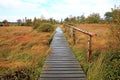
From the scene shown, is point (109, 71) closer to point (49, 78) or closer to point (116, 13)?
point (49, 78)

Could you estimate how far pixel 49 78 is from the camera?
6.07 m

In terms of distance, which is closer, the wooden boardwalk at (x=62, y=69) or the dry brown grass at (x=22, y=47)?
the wooden boardwalk at (x=62, y=69)

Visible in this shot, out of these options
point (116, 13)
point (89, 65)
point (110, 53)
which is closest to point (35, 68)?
point (89, 65)

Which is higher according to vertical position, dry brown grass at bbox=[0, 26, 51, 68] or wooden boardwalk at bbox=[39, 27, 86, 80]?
wooden boardwalk at bbox=[39, 27, 86, 80]

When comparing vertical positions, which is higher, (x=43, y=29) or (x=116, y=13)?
(x=116, y=13)

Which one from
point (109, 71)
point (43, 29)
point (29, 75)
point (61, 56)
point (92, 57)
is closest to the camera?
point (109, 71)

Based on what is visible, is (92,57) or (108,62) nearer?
(108,62)

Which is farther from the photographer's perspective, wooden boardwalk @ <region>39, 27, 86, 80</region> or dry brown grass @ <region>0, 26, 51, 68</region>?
dry brown grass @ <region>0, 26, 51, 68</region>

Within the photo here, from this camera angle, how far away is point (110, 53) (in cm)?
608

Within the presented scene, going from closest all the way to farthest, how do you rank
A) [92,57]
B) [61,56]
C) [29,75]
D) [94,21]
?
1. [29,75]
2. [92,57]
3. [61,56]
4. [94,21]

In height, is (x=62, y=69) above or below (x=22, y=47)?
above

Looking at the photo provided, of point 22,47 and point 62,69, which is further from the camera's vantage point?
point 22,47

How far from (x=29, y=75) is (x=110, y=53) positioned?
8.38 ft

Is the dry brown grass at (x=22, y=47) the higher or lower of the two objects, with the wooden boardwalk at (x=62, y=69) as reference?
lower
